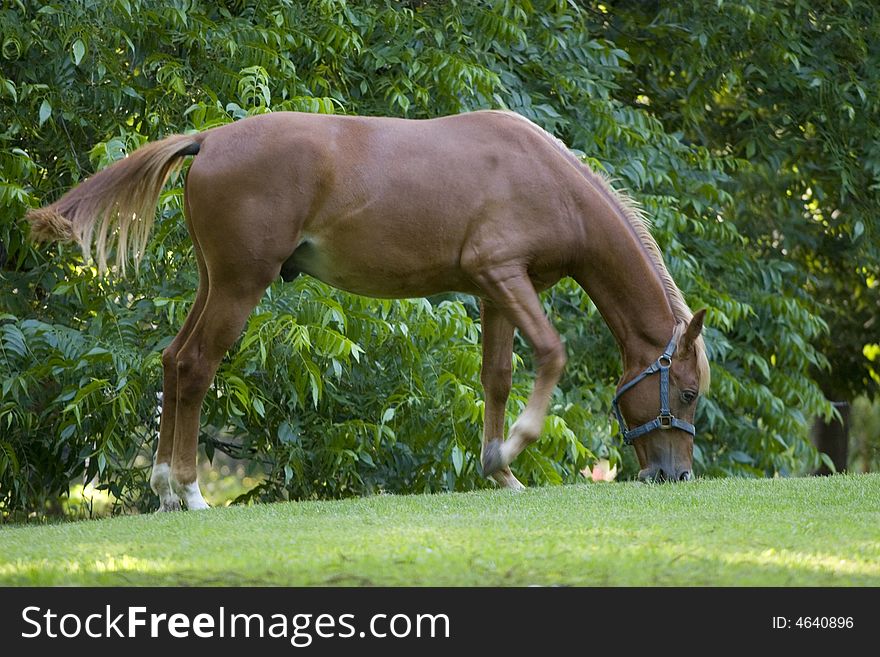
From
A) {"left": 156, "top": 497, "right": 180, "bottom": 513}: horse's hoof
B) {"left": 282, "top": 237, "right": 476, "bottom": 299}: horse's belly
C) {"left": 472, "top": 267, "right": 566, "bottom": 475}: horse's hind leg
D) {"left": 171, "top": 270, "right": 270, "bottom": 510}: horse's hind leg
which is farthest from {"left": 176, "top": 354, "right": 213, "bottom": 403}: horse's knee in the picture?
{"left": 472, "top": 267, "right": 566, "bottom": 475}: horse's hind leg

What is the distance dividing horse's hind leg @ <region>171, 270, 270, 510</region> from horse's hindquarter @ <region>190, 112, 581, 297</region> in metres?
0.25

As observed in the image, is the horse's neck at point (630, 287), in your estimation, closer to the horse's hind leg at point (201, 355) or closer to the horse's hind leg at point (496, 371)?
the horse's hind leg at point (496, 371)

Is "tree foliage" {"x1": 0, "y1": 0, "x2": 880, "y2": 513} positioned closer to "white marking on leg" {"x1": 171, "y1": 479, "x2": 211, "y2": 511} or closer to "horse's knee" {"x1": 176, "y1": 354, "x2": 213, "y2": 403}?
"horse's knee" {"x1": 176, "y1": 354, "x2": 213, "y2": 403}

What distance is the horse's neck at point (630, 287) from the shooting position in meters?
5.96

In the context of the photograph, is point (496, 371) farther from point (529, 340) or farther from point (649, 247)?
point (649, 247)

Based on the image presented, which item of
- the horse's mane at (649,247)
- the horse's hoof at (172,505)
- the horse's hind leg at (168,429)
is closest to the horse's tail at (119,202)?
the horse's hind leg at (168,429)

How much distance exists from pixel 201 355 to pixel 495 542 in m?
2.15

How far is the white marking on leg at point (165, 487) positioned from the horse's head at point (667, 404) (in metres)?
2.31

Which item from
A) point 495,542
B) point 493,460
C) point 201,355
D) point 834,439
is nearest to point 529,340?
point 493,460

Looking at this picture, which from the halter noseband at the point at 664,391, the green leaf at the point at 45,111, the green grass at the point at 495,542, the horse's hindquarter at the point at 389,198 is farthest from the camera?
the green leaf at the point at 45,111

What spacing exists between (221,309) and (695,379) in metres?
2.42

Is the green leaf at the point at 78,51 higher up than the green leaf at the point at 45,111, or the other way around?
the green leaf at the point at 78,51
